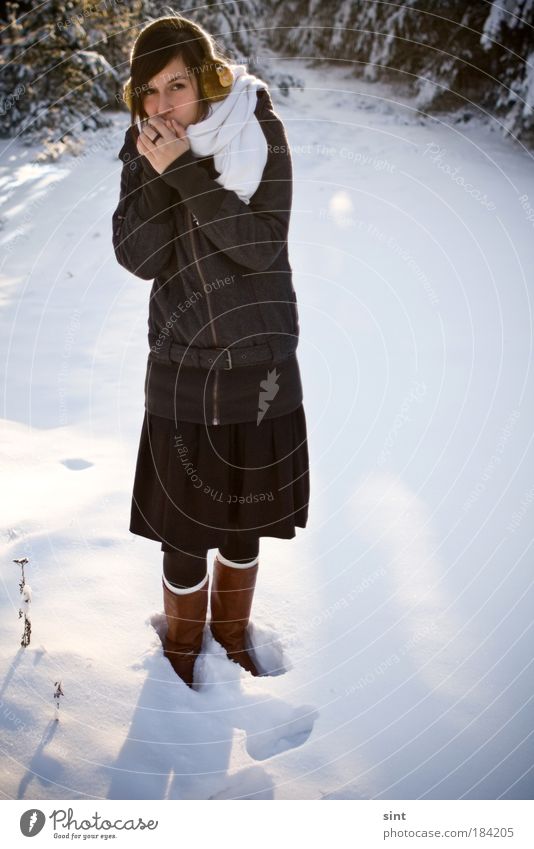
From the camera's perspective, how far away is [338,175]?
6.20 meters

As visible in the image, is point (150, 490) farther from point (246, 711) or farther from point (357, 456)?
point (357, 456)

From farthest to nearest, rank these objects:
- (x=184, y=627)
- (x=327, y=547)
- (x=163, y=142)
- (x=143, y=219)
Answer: (x=327, y=547), (x=184, y=627), (x=143, y=219), (x=163, y=142)

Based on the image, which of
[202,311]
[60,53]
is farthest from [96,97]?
[202,311]

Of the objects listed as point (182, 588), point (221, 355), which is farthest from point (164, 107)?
point (182, 588)

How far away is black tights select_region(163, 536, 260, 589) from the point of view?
1.93 meters

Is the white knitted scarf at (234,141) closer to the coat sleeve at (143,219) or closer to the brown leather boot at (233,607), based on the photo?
the coat sleeve at (143,219)

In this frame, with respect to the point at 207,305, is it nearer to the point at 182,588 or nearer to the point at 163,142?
the point at 163,142

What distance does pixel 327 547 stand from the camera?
2.69 meters

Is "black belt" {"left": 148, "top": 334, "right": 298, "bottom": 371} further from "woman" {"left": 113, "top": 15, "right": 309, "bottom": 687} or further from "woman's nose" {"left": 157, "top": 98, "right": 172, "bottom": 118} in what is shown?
"woman's nose" {"left": 157, "top": 98, "right": 172, "bottom": 118}

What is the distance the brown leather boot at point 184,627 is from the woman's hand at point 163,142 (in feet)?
3.86

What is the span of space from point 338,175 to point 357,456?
384 cm

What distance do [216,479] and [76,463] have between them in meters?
1.47

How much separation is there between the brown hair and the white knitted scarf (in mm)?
41
